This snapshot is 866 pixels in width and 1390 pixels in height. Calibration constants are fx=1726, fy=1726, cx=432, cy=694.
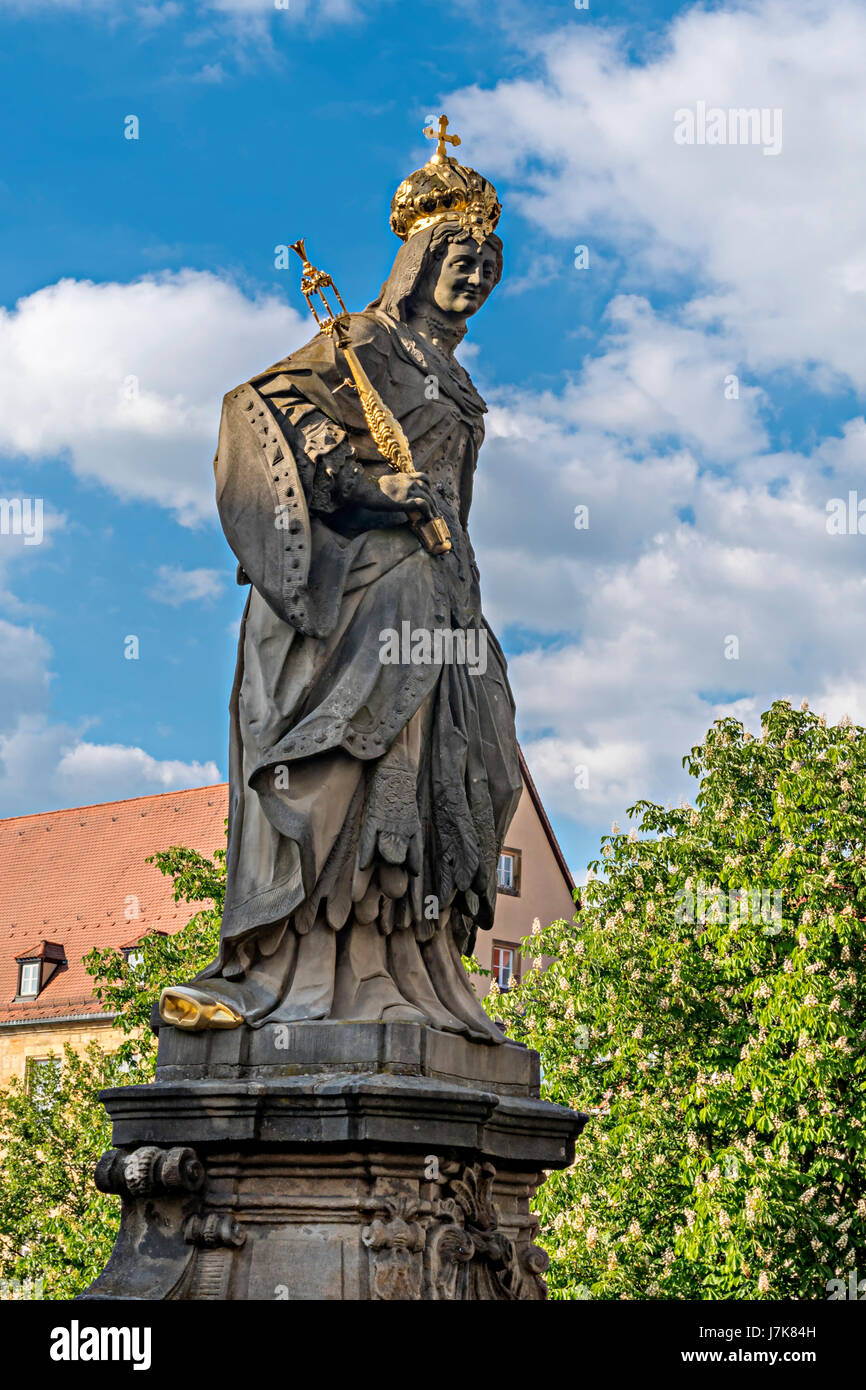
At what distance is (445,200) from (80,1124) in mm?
20471

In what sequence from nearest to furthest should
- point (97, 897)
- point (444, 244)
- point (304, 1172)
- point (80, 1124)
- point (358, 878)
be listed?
point (304, 1172)
point (358, 878)
point (444, 244)
point (80, 1124)
point (97, 897)

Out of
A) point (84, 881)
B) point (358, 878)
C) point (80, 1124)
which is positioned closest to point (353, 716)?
point (358, 878)

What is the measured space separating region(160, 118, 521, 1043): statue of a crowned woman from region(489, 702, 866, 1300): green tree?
11.4 meters

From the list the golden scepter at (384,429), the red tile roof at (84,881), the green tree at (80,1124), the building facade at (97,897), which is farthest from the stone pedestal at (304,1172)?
the red tile roof at (84,881)

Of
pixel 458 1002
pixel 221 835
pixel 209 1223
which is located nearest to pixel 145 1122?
pixel 209 1223

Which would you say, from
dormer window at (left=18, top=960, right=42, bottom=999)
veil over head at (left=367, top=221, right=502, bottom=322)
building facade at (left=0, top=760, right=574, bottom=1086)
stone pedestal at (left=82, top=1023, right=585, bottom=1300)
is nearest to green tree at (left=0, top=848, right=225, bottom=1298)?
building facade at (left=0, top=760, right=574, bottom=1086)

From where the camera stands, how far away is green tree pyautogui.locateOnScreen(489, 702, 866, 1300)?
1758 centimetres

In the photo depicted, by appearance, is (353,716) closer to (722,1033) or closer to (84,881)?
(722,1033)

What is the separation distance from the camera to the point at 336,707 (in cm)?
639

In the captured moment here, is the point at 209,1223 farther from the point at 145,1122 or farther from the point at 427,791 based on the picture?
the point at 427,791

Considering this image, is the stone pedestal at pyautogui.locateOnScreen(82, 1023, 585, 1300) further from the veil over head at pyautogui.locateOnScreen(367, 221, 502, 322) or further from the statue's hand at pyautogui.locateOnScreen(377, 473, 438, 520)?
the veil over head at pyautogui.locateOnScreen(367, 221, 502, 322)

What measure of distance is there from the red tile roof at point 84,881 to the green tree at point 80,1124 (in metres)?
8.59

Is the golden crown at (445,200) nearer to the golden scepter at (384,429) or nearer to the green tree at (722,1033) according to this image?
the golden scepter at (384,429)

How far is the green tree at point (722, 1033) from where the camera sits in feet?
57.7
